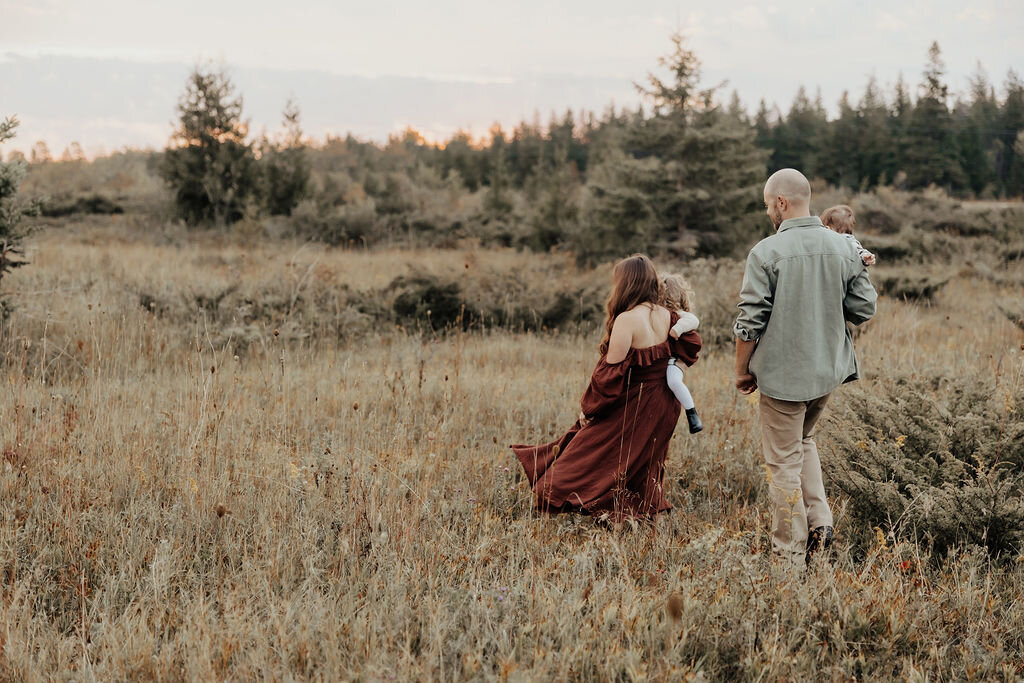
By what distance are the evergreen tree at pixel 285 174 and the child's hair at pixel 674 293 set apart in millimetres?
23090

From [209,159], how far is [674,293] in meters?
21.5

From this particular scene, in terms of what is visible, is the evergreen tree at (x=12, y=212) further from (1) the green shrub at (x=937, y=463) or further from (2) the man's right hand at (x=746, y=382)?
(1) the green shrub at (x=937, y=463)

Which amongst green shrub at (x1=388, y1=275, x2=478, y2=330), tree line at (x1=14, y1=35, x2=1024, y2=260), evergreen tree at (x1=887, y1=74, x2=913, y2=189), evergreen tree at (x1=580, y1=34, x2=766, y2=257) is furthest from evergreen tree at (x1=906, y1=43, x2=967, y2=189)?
green shrub at (x1=388, y1=275, x2=478, y2=330)

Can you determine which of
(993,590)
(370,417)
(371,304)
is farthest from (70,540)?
(371,304)

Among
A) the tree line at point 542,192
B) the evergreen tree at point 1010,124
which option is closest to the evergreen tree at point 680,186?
the tree line at point 542,192

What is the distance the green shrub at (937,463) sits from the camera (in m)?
3.98

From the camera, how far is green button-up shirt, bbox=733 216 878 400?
363 centimetres

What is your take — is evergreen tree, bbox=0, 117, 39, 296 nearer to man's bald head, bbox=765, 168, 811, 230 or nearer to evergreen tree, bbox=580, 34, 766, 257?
man's bald head, bbox=765, 168, 811, 230

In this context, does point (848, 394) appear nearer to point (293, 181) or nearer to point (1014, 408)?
point (1014, 408)

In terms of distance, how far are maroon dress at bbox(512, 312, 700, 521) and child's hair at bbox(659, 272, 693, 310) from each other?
0.48 ft

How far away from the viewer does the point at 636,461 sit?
14.2ft

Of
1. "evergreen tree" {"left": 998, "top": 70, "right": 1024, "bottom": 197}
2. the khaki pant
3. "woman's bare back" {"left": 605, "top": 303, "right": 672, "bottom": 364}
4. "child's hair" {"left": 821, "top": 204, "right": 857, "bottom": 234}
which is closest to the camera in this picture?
the khaki pant

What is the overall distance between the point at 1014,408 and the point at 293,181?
25.1 meters

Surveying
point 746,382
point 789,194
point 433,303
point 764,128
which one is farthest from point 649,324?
point 764,128
